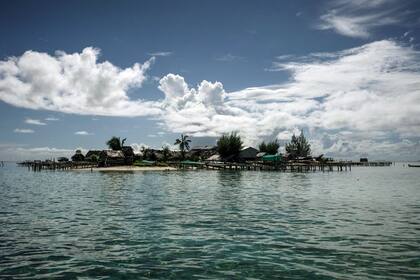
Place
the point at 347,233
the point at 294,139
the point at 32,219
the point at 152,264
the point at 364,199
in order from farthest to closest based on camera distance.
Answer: the point at 294,139 < the point at 364,199 < the point at 32,219 < the point at 347,233 < the point at 152,264

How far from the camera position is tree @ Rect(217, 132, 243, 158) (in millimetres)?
111938

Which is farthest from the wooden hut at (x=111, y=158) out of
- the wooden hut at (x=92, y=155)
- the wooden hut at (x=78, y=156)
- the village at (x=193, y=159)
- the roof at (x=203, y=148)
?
the roof at (x=203, y=148)

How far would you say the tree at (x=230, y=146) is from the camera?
367 ft

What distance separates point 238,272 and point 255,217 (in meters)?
10.6

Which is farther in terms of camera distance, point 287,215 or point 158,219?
point 287,215

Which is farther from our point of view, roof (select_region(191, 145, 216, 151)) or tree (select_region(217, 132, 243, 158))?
roof (select_region(191, 145, 216, 151))

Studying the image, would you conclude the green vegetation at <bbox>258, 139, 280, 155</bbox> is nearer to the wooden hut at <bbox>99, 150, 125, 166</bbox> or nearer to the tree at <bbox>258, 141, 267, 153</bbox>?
the tree at <bbox>258, 141, 267, 153</bbox>

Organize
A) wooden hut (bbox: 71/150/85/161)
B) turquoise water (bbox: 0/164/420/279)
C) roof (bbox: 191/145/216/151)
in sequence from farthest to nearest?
roof (bbox: 191/145/216/151)
wooden hut (bbox: 71/150/85/161)
turquoise water (bbox: 0/164/420/279)

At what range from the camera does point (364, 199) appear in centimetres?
3178

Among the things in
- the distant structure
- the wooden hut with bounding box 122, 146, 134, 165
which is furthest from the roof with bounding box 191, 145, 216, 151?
the wooden hut with bounding box 122, 146, 134, 165

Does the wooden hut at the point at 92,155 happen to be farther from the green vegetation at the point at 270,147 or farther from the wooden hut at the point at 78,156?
the green vegetation at the point at 270,147

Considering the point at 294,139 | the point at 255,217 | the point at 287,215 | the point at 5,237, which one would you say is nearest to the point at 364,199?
the point at 287,215

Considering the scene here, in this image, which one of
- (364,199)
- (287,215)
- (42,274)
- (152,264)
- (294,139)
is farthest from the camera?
(294,139)

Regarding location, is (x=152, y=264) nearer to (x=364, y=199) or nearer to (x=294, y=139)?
(x=364, y=199)
